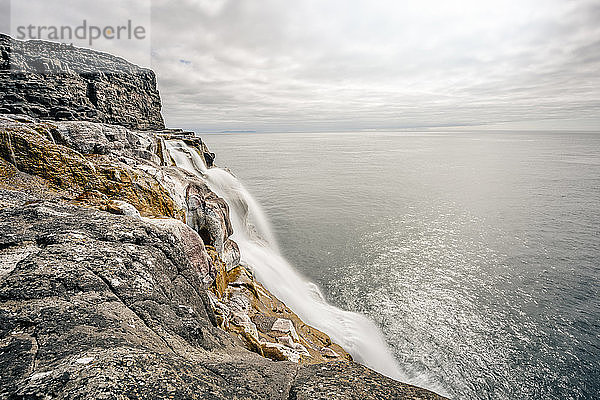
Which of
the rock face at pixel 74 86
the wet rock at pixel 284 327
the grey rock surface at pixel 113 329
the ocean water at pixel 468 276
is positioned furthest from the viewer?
the rock face at pixel 74 86

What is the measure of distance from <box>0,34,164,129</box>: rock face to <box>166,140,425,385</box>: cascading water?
763 inches

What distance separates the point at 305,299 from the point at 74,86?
50674 mm

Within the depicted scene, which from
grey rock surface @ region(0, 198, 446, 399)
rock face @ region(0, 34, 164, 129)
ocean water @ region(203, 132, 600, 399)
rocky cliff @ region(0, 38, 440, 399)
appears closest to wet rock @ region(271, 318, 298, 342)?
rocky cliff @ region(0, 38, 440, 399)

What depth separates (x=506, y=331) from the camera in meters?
16.8

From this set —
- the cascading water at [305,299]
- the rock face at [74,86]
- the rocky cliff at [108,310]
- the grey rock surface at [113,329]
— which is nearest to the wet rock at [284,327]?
the rocky cliff at [108,310]

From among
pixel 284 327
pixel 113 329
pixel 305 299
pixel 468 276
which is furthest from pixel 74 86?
pixel 468 276

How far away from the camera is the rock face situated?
1215 inches

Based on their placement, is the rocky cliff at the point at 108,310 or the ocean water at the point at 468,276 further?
the ocean water at the point at 468,276

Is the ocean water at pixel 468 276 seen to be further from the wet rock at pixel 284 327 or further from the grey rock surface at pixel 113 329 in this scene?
the grey rock surface at pixel 113 329

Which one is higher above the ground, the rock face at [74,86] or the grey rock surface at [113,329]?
the rock face at [74,86]

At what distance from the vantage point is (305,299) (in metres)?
19.3

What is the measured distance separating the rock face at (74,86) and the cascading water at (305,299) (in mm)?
19380

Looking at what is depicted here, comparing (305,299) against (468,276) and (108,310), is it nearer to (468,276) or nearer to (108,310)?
(468,276)

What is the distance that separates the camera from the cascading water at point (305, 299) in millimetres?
15164
